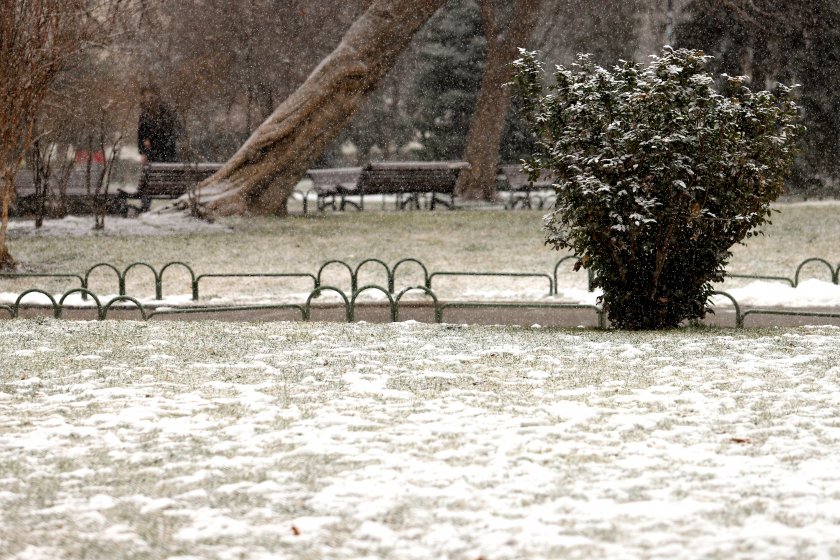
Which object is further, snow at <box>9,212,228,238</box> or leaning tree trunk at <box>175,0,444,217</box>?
leaning tree trunk at <box>175,0,444,217</box>

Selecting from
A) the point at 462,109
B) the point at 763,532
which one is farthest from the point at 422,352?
the point at 462,109

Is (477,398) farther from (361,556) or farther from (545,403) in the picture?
(361,556)

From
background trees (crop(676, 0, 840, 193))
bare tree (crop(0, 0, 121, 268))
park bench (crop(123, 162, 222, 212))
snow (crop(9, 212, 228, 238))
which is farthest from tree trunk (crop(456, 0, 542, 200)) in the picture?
bare tree (crop(0, 0, 121, 268))

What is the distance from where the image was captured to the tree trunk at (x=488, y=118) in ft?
95.5

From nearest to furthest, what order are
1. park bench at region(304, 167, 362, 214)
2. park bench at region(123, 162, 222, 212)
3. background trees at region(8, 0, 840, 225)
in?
park bench at region(123, 162, 222, 212), park bench at region(304, 167, 362, 214), background trees at region(8, 0, 840, 225)

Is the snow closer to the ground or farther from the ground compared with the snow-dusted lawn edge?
farther from the ground

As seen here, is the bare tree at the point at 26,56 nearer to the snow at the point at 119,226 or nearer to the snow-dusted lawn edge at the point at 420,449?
the snow at the point at 119,226

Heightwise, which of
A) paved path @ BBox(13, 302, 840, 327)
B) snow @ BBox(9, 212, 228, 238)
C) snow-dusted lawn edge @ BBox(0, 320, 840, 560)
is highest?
snow @ BBox(9, 212, 228, 238)

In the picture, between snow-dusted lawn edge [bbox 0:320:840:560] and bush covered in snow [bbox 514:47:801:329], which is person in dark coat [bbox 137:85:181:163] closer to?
bush covered in snow [bbox 514:47:801:329]

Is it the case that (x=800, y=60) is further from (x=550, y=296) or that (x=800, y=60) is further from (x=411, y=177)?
(x=550, y=296)

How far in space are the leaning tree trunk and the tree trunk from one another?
16.4ft

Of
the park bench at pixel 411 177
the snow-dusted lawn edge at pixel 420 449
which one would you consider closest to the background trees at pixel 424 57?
the park bench at pixel 411 177

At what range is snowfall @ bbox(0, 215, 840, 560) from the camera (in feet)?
13.9

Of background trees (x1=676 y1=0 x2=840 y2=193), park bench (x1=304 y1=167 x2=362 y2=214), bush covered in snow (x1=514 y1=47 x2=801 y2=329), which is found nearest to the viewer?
bush covered in snow (x1=514 y1=47 x2=801 y2=329)
